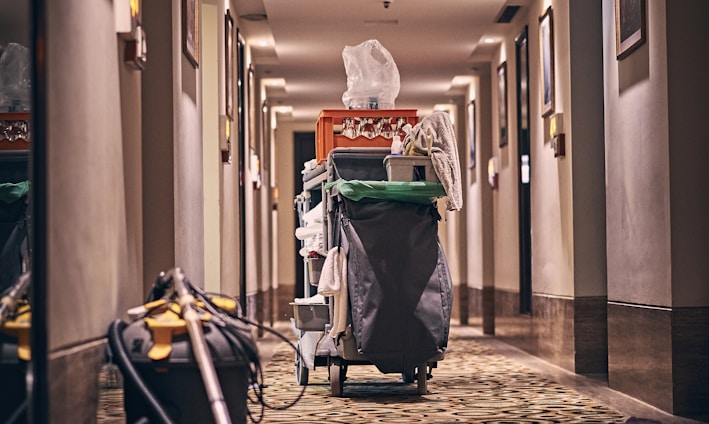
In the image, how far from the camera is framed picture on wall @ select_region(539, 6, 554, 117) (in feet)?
25.1

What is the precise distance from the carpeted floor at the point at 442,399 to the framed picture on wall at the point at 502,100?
3127 millimetres

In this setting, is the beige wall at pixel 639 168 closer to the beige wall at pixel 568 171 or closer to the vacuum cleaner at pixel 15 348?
the beige wall at pixel 568 171

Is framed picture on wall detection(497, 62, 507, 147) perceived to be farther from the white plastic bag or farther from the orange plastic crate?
the orange plastic crate

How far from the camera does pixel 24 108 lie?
8.25 feet

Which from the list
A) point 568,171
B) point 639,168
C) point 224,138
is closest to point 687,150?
point 639,168

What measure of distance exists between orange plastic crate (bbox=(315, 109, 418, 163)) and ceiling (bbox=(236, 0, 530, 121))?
1943 millimetres

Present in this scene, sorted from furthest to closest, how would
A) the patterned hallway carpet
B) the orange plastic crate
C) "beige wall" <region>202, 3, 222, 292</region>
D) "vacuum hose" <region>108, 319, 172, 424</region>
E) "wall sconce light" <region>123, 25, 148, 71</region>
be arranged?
1. "beige wall" <region>202, 3, 222, 292</region>
2. the orange plastic crate
3. the patterned hallway carpet
4. "wall sconce light" <region>123, 25, 148, 71</region>
5. "vacuum hose" <region>108, 319, 172, 424</region>

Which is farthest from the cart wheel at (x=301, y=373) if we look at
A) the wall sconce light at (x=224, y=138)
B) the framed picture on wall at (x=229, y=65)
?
the framed picture on wall at (x=229, y=65)

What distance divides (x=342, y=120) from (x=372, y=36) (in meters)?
3.21

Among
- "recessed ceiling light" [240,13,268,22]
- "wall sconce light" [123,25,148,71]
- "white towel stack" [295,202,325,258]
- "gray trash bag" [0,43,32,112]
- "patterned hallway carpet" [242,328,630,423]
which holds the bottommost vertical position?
"patterned hallway carpet" [242,328,630,423]

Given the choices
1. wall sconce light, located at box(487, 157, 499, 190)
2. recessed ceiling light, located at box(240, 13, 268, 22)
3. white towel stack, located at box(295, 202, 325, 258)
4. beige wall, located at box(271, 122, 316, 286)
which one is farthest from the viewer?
beige wall, located at box(271, 122, 316, 286)

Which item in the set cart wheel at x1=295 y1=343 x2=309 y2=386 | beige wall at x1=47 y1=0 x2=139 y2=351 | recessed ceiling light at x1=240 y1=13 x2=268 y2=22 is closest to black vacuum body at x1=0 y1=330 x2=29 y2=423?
beige wall at x1=47 y1=0 x2=139 y2=351

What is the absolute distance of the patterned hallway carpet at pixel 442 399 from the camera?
4867 millimetres

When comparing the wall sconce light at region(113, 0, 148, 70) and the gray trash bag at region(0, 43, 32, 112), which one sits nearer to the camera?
the gray trash bag at region(0, 43, 32, 112)
